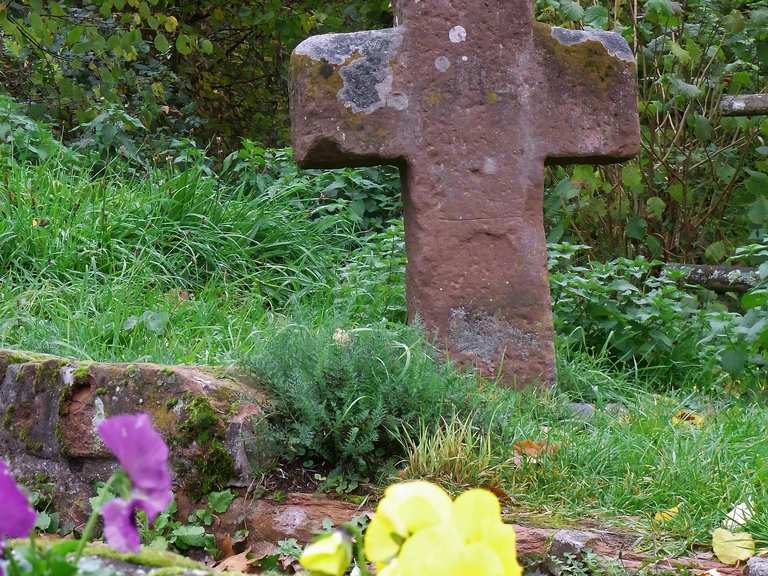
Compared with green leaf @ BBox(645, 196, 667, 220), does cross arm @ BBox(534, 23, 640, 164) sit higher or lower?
higher

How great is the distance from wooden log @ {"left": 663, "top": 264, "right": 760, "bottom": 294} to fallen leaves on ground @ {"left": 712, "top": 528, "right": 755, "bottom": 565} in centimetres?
321

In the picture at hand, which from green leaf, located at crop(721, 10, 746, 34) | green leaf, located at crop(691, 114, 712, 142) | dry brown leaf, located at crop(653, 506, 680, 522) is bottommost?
dry brown leaf, located at crop(653, 506, 680, 522)

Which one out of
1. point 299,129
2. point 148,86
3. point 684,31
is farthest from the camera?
point 148,86

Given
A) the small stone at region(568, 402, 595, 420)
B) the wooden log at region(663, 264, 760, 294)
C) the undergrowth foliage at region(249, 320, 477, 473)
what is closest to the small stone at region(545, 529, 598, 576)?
the undergrowth foliage at region(249, 320, 477, 473)

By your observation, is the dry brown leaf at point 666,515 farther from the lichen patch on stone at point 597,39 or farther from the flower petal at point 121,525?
the flower petal at point 121,525

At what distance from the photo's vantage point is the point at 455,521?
71 centimetres

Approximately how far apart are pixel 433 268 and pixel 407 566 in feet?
10.5

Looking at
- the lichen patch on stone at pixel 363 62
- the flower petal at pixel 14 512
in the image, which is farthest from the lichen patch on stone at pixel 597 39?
the flower petal at pixel 14 512

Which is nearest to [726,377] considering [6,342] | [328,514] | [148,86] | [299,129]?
[299,129]

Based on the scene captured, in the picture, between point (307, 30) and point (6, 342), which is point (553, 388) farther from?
point (307, 30)

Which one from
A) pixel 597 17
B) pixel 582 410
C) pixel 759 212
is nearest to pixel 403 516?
pixel 582 410

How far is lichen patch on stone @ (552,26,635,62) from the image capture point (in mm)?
4035

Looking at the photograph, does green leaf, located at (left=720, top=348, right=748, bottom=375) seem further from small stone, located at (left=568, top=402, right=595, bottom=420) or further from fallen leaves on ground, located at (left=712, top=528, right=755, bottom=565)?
fallen leaves on ground, located at (left=712, top=528, right=755, bottom=565)

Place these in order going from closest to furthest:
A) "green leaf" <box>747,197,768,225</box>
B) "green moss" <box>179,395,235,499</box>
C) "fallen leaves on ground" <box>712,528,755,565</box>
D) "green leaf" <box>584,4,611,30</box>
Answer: "fallen leaves on ground" <box>712,528,755,565</box>, "green moss" <box>179,395,235,499</box>, "green leaf" <box>747,197,768,225</box>, "green leaf" <box>584,4,611,30</box>
